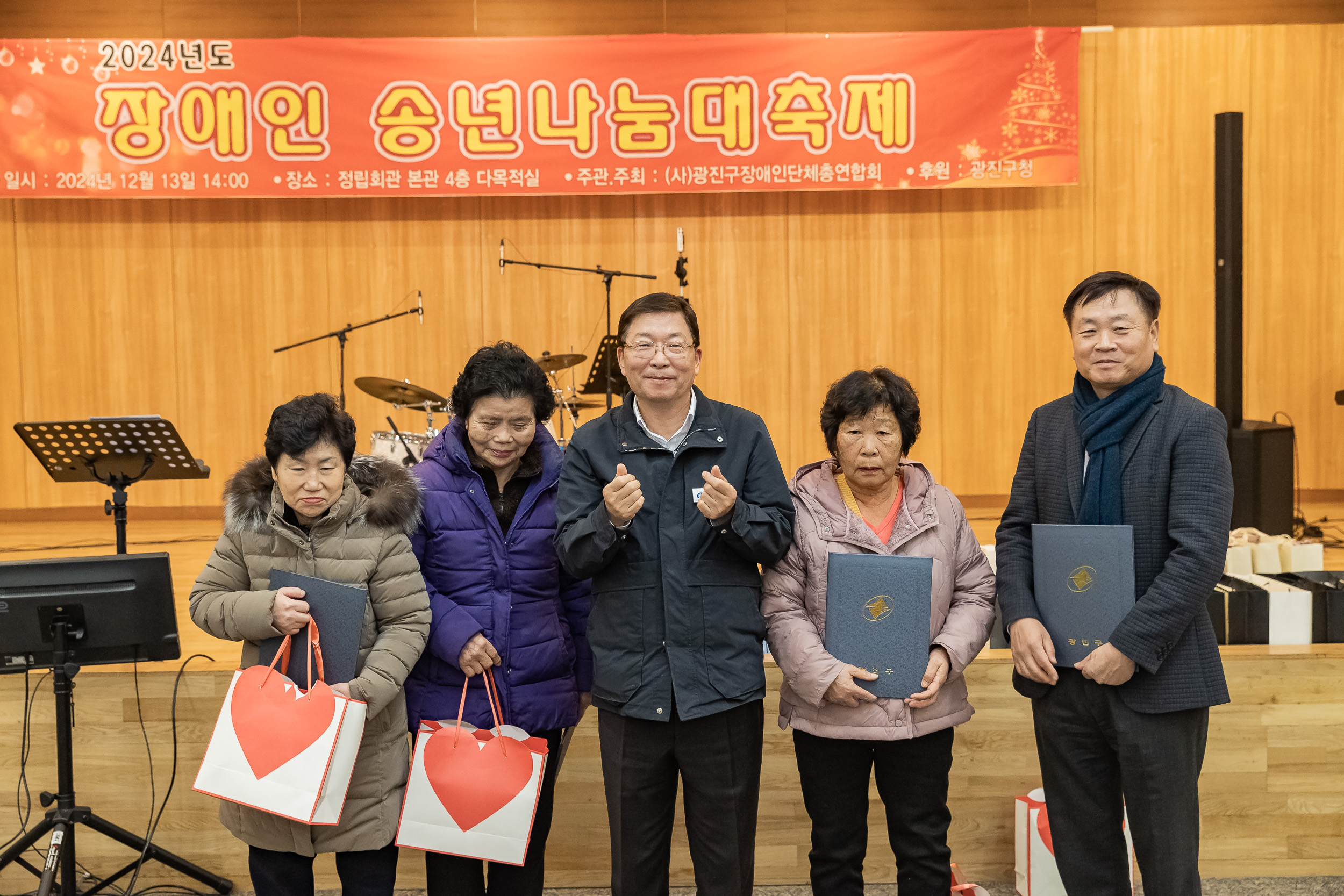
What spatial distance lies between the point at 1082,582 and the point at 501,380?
1149 mm

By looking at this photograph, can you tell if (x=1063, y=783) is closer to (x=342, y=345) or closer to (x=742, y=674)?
(x=742, y=674)

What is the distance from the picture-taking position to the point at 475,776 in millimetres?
1847

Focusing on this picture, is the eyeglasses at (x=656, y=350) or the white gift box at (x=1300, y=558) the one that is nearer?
the eyeglasses at (x=656, y=350)

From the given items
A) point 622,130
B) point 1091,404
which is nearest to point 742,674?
point 1091,404

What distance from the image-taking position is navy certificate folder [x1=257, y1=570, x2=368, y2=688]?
70.3 inches

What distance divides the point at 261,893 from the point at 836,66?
5.06 m

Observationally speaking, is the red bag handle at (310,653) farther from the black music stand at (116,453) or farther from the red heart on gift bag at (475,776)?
the black music stand at (116,453)

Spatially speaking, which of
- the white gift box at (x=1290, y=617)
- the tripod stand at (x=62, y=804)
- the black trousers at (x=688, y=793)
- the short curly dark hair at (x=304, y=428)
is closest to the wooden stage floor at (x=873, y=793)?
the white gift box at (x=1290, y=617)

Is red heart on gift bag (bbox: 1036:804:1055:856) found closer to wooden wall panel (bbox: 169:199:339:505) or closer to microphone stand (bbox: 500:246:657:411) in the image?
microphone stand (bbox: 500:246:657:411)

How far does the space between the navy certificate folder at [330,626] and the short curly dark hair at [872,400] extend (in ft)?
3.11

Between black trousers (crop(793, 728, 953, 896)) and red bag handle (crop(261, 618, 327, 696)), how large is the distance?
93cm

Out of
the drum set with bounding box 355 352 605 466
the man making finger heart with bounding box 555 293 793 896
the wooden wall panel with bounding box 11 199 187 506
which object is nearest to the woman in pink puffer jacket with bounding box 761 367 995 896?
the man making finger heart with bounding box 555 293 793 896

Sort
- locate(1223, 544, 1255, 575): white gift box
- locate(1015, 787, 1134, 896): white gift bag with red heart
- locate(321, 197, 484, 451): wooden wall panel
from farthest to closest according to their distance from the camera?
1. locate(321, 197, 484, 451): wooden wall panel
2. locate(1223, 544, 1255, 575): white gift box
3. locate(1015, 787, 1134, 896): white gift bag with red heart

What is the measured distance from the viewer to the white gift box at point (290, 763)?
67.6 inches
